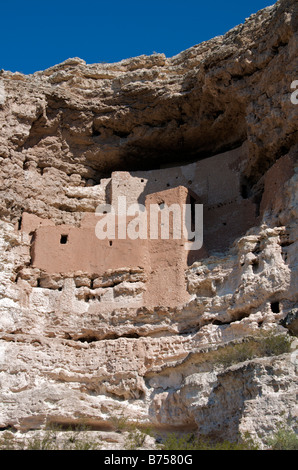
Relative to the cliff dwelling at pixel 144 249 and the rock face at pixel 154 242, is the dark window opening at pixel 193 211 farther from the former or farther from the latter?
the rock face at pixel 154 242

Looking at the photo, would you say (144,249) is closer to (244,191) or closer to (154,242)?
(154,242)

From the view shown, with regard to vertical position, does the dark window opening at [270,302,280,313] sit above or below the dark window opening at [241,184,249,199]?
below

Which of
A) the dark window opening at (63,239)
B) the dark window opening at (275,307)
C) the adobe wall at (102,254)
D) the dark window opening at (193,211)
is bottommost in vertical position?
the dark window opening at (275,307)

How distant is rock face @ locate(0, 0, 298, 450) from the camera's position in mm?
13867

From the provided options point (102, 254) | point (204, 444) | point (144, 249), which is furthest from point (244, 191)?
point (204, 444)

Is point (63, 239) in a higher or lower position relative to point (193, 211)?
lower

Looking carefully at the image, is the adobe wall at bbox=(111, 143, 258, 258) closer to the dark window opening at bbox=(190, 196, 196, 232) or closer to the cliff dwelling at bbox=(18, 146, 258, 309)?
the cliff dwelling at bbox=(18, 146, 258, 309)

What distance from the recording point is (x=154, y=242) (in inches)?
673

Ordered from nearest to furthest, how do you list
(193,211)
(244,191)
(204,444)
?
(204,444) → (193,211) → (244,191)

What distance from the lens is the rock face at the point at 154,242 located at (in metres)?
13.9

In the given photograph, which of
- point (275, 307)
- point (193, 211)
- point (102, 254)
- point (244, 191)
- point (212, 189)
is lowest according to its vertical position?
point (275, 307)

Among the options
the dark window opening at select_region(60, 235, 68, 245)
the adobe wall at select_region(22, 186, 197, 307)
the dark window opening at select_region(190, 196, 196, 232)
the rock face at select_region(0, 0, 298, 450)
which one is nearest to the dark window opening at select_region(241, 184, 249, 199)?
the rock face at select_region(0, 0, 298, 450)

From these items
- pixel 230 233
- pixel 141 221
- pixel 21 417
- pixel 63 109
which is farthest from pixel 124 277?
pixel 63 109

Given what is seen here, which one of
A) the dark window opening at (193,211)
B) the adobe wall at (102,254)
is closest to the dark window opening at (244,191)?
the dark window opening at (193,211)
